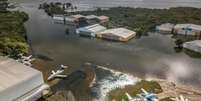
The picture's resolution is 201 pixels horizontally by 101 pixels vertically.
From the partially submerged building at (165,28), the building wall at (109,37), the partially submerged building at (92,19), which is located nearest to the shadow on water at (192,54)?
the partially submerged building at (165,28)

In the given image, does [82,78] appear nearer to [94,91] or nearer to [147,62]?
[94,91]

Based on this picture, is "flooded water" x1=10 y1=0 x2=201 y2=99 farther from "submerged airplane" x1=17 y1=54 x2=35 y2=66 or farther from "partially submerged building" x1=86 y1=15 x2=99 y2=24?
"partially submerged building" x1=86 y1=15 x2=99 y2=24

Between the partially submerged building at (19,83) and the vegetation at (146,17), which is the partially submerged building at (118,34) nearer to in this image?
the vegetation at (146,17)

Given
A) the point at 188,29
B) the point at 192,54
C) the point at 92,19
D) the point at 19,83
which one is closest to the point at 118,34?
the point at 188,29

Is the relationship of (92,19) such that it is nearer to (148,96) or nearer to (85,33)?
(85,33)

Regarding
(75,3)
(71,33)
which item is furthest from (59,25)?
(75,3)

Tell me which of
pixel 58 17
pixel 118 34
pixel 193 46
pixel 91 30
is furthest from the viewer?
pixel 58 17

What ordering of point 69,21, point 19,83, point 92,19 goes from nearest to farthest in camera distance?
point 19,83 < point 69,21 < point 92,19
